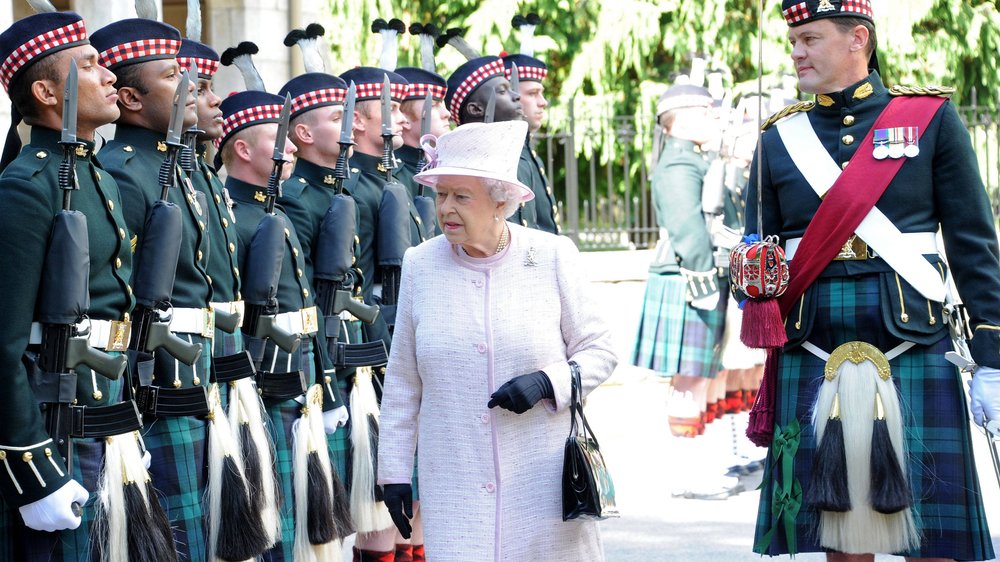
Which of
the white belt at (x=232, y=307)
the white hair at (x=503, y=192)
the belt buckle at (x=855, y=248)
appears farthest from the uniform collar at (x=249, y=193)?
the belt buckle at (x=855, y=248)

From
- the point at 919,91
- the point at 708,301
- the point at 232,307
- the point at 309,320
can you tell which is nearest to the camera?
the point at 919,91

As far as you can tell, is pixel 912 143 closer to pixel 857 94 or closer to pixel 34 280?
pixel 857 94

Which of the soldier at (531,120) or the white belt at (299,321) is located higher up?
the soldier at (531,120)

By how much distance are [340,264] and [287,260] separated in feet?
1.08

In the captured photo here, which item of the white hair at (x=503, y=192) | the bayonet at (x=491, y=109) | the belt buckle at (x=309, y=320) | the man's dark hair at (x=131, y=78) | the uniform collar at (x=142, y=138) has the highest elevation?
the bayonet at (x=491, y=109)

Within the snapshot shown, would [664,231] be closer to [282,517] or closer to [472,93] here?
[472,93]

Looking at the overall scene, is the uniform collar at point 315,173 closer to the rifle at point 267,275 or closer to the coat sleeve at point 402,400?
the rifle at point 267,275

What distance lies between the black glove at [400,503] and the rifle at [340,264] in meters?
1.91

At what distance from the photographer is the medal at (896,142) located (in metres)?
4.75

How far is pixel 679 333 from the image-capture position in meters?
9.76

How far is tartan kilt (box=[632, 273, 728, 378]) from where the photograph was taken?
9.70m

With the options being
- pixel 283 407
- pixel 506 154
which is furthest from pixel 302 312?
pixel 506 154

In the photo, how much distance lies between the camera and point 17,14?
36.9ft

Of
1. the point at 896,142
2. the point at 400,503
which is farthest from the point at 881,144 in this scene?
the point at 400,503
